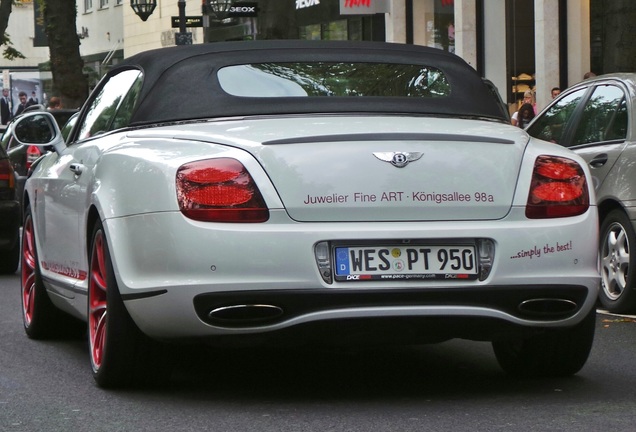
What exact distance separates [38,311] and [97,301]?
1.79m

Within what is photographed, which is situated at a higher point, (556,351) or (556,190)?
(556,190)

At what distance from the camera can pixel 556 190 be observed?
607 cm

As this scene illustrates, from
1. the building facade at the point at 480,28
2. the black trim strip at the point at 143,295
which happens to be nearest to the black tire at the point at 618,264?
the black trim strip at the point at 143,295

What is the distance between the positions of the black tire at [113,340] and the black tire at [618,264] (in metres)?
3.84

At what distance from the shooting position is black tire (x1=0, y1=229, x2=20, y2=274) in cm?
1344

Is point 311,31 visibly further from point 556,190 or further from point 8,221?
point 556,190

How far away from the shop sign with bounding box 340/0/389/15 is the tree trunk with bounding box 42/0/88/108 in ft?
19.4

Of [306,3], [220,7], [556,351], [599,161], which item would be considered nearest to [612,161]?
[599,161]

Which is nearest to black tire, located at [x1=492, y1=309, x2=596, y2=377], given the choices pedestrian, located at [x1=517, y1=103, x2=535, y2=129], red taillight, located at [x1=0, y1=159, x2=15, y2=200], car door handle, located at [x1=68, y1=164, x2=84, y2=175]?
car door handle, located at [x1=68, y1=164, x2=84, y2=175]

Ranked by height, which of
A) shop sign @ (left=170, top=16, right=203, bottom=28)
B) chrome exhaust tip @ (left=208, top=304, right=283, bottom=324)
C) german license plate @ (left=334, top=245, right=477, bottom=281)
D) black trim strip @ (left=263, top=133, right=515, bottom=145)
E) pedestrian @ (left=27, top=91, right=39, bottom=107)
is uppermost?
shop sign @ (left=170, top=16, right=203, bottom=28)

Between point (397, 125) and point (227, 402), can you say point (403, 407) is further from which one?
point (397, 125)

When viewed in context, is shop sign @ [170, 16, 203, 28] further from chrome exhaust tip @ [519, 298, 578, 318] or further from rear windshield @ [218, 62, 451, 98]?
chrome exhaust tip @ [519, 298, 578, 318]

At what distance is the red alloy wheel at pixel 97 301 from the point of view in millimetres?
6504

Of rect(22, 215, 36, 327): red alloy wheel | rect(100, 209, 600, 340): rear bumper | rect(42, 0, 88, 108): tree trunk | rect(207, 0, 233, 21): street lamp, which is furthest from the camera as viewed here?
rect(42, 0, 88, 108): tree trunk
